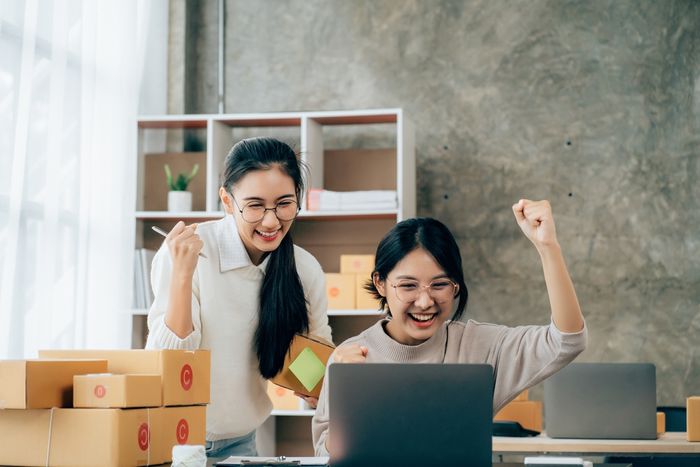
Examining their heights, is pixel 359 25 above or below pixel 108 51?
above

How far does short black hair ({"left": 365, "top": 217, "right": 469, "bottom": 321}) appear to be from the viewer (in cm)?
225

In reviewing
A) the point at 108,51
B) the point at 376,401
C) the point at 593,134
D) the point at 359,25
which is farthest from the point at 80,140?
the point at 376,401

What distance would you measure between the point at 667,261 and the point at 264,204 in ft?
10.4

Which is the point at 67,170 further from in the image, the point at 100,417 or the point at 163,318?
→ the point at 100,417

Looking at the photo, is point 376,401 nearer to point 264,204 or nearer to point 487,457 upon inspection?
point 487,457

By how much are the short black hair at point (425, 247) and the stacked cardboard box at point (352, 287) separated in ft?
7.81

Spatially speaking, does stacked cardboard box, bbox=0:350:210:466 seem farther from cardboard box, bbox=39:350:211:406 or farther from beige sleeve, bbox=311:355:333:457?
beige sleeve, bbox=311:355:333:457

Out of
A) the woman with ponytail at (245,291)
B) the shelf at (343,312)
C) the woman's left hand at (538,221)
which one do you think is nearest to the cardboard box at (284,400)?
the shelf at (343,312)

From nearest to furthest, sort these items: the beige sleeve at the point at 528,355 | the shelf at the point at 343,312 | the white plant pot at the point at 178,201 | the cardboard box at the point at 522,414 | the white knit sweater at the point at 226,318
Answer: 1. the beige sleeve at the point at 528,355
2. the white knit sweater at the point at 226,318
3. the cardboard box at the point at 522,414
4. the shelf at the point at 343,312
5. the white plant pot at the point at 178,201

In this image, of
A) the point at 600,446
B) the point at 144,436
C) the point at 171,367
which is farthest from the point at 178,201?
the point at 144,436

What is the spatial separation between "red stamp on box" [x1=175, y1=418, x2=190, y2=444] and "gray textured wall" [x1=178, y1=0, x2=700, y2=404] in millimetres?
3141

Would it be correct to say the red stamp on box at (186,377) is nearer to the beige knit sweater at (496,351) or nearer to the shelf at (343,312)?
the beige knit sweater at (496,351)

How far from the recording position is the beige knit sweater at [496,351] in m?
2.11

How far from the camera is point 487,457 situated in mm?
1730
